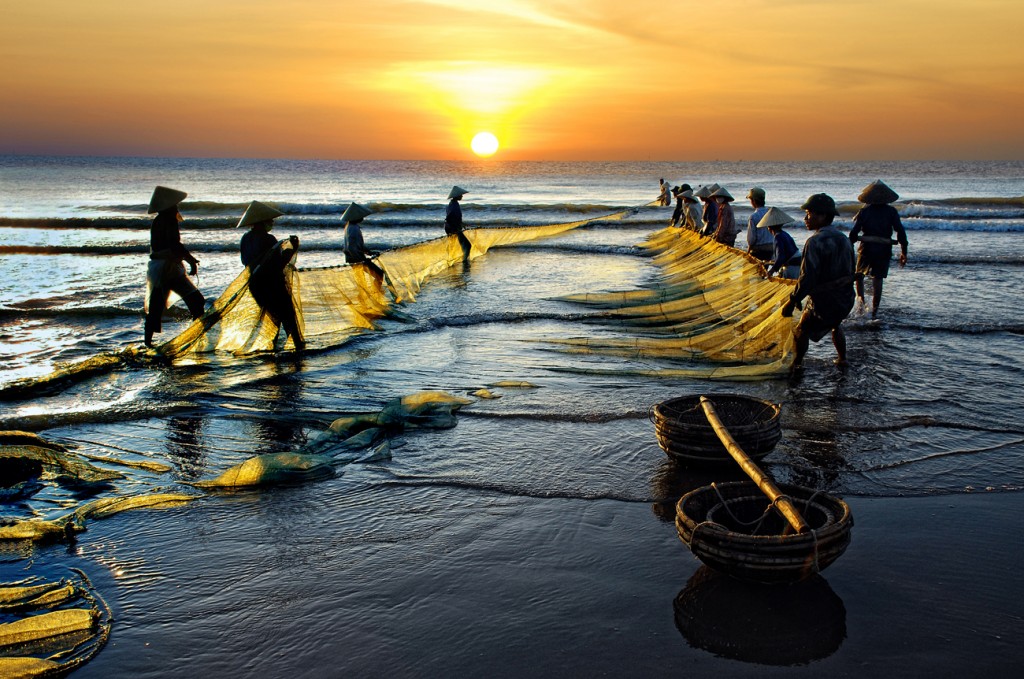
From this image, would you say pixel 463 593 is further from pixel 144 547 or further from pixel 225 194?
pixel 225 194

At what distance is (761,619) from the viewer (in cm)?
326

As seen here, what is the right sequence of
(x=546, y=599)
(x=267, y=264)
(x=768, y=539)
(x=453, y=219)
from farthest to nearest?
(x=453, y=219) → (x=267, y=264) → (x=546, y=599) → (x=768, y=539)

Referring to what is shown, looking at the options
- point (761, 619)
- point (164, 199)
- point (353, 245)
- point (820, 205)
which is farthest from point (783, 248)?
point (164, 199)

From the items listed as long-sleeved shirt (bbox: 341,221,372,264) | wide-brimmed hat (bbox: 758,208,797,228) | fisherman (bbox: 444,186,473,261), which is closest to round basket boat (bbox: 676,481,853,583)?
wide-brimmed hat (bbox: 758,208,797,228)

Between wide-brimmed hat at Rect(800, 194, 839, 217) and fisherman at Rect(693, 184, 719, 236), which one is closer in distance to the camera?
wide-brimmed hat at Rect(800, 194, 839, 217)

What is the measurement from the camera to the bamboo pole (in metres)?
3.33

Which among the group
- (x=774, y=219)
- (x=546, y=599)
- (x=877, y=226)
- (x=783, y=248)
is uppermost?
(x=774, y=219)

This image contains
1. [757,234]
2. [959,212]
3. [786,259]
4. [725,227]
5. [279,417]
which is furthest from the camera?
[959,212]

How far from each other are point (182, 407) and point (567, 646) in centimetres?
463

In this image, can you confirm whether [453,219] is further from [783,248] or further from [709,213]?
[783,248]

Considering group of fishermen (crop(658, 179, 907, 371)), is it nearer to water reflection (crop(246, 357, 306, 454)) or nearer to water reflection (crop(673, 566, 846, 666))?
water reflection (crop(673, 566, 846, 666))

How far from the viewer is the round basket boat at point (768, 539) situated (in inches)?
124

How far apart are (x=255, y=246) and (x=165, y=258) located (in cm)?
102

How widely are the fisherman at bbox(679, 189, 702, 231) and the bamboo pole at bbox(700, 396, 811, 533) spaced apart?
38.2ft
